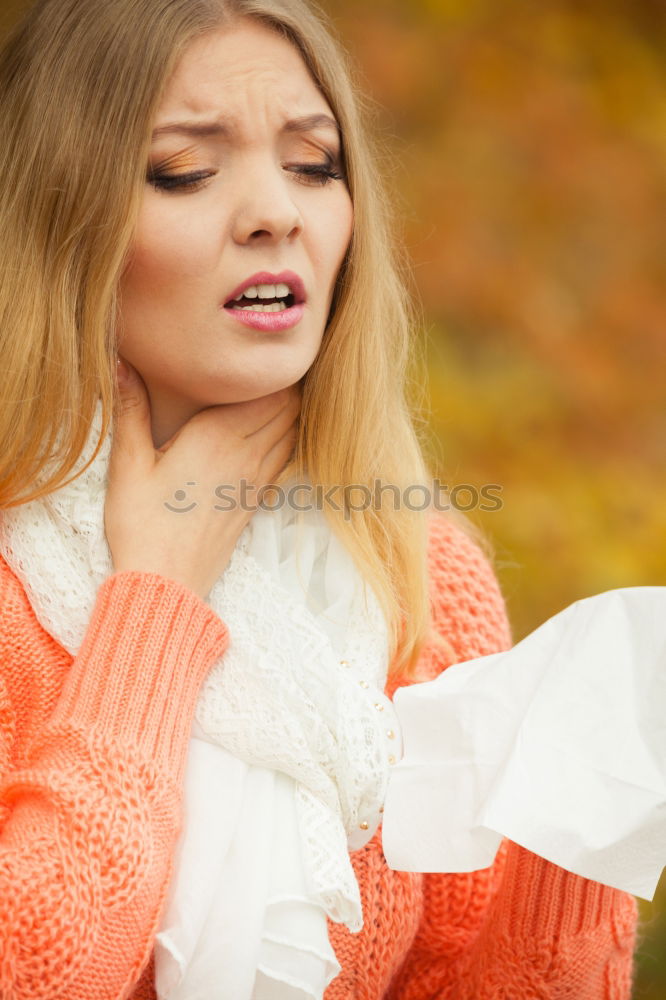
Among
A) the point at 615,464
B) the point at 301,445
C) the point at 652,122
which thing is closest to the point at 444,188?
the point at 652,122

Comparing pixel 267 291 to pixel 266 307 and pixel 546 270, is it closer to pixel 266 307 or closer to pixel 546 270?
pixel 266 307

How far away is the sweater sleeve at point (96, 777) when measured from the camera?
95 centimetres

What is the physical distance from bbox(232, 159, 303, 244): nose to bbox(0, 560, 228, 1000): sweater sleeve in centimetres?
36

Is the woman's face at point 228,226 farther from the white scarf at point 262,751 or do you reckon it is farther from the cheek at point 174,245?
the white scarf at point 262,751

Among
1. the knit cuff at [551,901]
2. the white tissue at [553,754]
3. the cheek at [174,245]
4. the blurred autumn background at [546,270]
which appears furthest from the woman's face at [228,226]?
the blurred autumn background at [546,270]

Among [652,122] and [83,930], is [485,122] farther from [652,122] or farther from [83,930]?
[83,930]

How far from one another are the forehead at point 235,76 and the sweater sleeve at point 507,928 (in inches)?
23.5

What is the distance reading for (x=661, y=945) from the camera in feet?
8.43

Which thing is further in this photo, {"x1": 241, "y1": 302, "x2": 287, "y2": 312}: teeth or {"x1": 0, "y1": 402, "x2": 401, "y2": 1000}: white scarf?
{"x1": 241, "y1": 302, "x2": 287, "y2": 312}: teeth

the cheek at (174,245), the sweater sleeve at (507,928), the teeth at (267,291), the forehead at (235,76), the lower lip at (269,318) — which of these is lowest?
the sweater sleeve at (507,928)

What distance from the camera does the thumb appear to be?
1215 mm

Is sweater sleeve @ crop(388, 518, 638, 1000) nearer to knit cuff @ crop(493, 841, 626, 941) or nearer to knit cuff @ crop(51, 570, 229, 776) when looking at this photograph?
knit cuff @ crop(493, 841, 626, 941)

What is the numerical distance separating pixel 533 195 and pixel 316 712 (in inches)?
70.7

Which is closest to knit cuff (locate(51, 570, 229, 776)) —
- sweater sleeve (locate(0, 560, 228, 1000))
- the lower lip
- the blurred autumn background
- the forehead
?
sweater sleeve (locate(0, 560, 228, 1000))
